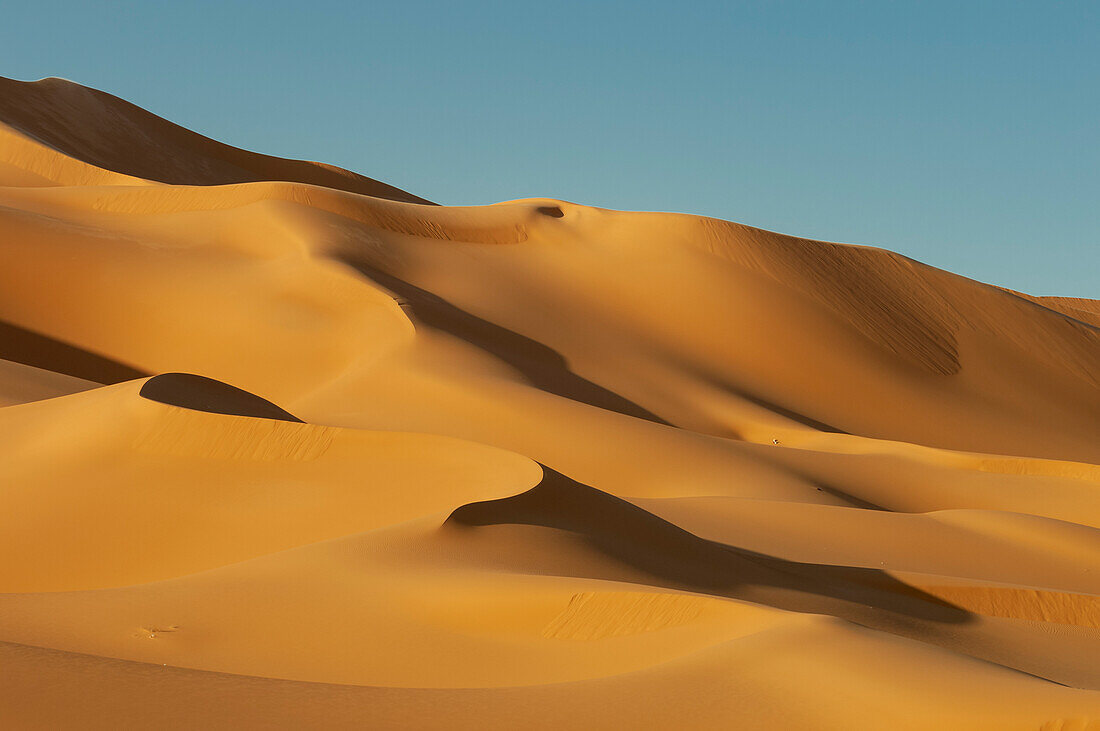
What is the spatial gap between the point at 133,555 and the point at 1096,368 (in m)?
27.2

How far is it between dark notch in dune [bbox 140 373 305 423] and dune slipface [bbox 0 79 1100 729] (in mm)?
66

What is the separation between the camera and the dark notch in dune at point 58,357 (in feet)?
68.1

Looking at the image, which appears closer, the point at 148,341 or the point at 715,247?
the point at 148,341

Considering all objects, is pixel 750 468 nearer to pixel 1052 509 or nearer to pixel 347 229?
pixel 1052 509

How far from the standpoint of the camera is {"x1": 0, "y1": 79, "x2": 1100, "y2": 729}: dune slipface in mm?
5250

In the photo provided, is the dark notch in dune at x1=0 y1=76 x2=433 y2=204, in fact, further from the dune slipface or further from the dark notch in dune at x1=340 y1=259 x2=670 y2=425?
the dark notch in dune at x1=340 y1=259 x2=670 y2=425

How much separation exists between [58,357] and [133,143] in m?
22.3

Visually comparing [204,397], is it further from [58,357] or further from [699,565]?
[58,357]

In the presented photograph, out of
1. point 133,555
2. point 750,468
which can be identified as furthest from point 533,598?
point 750,468

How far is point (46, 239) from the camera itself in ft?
79.2

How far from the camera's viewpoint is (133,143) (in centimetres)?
4150

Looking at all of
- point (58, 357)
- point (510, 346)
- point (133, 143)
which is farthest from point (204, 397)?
point (133, 143)

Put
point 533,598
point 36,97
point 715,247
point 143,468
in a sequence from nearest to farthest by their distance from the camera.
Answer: point 533,598 → point 143,468 → point 715,247 → point 36,97

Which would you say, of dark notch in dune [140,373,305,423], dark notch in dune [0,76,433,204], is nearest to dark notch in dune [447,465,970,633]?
dark notch in dune [140,373,305,423]
